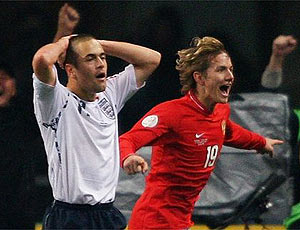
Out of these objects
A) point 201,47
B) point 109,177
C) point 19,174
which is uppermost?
point 201,47

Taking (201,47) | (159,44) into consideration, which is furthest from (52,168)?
(159,44)

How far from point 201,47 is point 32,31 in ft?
7.52

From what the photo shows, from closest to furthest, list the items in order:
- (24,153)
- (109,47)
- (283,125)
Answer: (109,47) → (24,153) → (283,125)

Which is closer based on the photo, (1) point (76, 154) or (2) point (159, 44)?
(1) point (76, 154)

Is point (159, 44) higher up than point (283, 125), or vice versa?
point (159, 44)

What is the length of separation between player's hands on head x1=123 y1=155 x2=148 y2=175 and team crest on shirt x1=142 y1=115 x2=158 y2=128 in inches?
24.0

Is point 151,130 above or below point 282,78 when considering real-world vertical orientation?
above

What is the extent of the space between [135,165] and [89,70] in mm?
599

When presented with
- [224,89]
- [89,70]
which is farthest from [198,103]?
[89,70]

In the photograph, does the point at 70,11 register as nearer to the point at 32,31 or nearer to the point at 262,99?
the point at 32,31

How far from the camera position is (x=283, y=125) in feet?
27.8

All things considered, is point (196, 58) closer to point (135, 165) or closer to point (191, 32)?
point (135, 165)

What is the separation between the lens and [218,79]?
670cm

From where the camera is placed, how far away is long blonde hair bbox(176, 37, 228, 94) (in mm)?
6773
